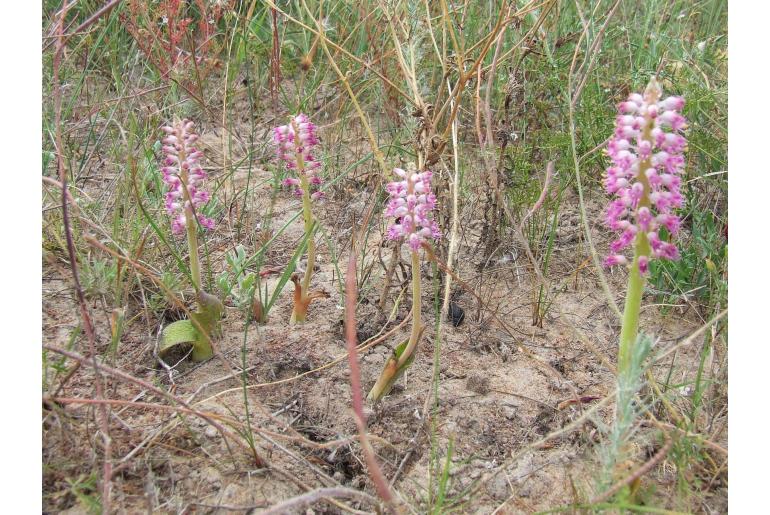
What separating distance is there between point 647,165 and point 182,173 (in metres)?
1.28

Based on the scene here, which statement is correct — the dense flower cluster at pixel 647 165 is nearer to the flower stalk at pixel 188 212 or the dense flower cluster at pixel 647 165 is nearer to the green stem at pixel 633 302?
the green stem at pixel 633 302

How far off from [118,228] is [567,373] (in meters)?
1.60

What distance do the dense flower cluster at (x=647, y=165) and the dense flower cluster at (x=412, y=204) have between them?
0.47 m

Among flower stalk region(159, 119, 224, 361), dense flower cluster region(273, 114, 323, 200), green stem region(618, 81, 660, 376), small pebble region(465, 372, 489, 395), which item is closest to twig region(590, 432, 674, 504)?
green stem region(618, 81, 660, 376)

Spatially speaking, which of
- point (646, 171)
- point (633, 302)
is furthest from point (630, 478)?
point (646, 171)

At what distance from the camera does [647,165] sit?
1444 mm

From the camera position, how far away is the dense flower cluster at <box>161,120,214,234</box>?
6.46 ft

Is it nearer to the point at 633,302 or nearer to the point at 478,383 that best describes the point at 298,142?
the point at 478,383

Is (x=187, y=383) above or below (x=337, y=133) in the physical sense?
below

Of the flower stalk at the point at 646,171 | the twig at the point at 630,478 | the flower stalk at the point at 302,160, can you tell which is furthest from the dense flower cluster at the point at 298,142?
the twig at the point at 630,478

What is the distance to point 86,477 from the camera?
161 centimetres

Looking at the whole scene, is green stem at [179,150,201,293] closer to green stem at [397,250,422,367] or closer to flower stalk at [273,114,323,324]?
flower stalk at [273,114,323,324]

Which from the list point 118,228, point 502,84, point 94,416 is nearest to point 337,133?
point 502,84

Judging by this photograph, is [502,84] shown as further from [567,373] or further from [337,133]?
[567,373]
